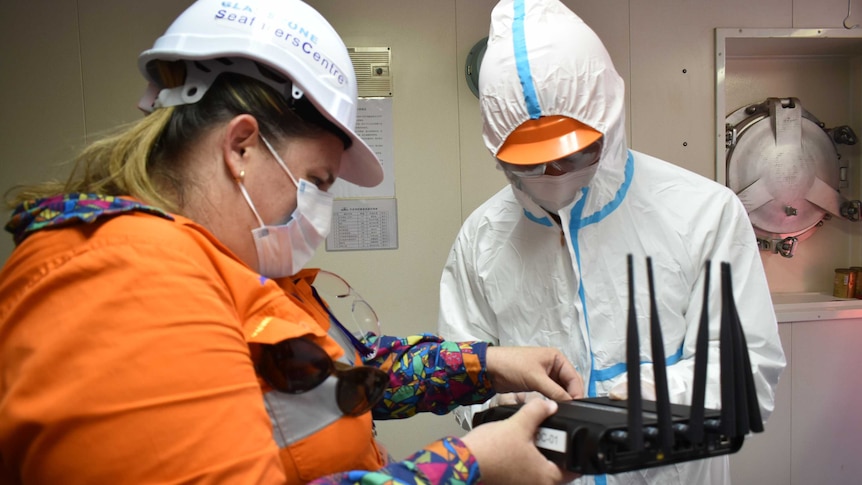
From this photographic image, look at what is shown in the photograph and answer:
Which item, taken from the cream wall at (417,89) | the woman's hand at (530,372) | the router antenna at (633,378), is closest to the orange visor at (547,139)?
the woman's hand at (530,372)

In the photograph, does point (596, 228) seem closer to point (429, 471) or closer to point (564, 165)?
point (564, 165)

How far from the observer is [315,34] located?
768 mm

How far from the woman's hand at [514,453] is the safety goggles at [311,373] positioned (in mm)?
140

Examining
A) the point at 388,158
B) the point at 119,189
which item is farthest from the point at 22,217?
the point at 388,158

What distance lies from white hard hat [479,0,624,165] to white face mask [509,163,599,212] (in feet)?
0.27

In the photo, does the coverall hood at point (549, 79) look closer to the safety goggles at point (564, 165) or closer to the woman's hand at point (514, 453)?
the safety goggles at point (564, 165)

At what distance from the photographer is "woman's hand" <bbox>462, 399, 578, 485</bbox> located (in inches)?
26.4

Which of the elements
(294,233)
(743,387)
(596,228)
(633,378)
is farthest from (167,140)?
(596,228)

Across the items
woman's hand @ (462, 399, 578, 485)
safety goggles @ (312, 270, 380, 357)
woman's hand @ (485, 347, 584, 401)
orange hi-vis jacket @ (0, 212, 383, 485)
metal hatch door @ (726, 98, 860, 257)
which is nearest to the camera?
orange hi-vis jacket @ (0, 212, 383, 485)

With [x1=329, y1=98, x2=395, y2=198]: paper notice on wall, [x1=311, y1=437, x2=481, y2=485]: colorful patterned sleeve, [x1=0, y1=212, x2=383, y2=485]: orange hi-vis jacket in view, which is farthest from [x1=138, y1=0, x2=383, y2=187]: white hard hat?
[x1=329, y1=98, x2=395, y2=198]: paper notice on wall

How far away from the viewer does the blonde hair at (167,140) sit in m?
0.65

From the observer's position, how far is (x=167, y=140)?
0.70 meters

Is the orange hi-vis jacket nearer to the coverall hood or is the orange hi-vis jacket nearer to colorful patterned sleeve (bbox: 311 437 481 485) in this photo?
colorful patterned sleeve (bbox: 311 437 481 485)

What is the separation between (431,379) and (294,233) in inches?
15.9
